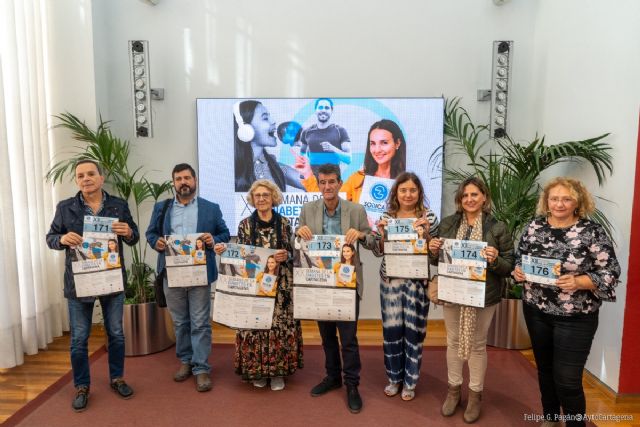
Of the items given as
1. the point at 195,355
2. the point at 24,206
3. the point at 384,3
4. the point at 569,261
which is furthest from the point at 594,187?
the point at 24,206

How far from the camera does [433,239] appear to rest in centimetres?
275

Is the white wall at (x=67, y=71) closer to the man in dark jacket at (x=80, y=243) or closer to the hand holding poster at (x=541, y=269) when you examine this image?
the man in dark jacket at (x=80, y=243)

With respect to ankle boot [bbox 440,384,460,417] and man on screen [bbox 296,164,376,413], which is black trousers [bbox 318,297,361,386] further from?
ankle boot [bbox 440,384,460,417]

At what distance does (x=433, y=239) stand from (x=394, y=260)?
281 mm

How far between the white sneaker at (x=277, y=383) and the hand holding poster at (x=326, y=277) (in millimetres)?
668

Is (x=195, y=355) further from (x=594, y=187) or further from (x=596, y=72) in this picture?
(x=596, y=72)

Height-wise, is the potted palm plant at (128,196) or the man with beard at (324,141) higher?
the man with beard at (324,141)

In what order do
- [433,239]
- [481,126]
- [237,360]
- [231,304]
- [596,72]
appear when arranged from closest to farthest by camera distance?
1. [433,239]
2. [231,304]
3. [237,360]
4. [596,72]
5. [481,126]

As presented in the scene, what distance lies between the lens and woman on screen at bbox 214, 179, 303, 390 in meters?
2.93

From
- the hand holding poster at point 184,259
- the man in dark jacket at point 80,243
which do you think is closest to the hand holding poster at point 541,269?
the hand holding poster at point 184,259

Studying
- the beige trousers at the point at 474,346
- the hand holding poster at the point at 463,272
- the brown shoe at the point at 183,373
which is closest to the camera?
the hand holding poster at the point at 463,272

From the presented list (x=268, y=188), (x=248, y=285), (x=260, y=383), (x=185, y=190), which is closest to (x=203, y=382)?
(x=260, y=383)

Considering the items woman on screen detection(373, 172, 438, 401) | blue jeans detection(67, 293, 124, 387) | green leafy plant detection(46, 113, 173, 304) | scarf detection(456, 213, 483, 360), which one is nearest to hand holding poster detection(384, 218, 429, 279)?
woman on screen detection(373, 172, 438, 401)

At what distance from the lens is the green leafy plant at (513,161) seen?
11.0 feet
